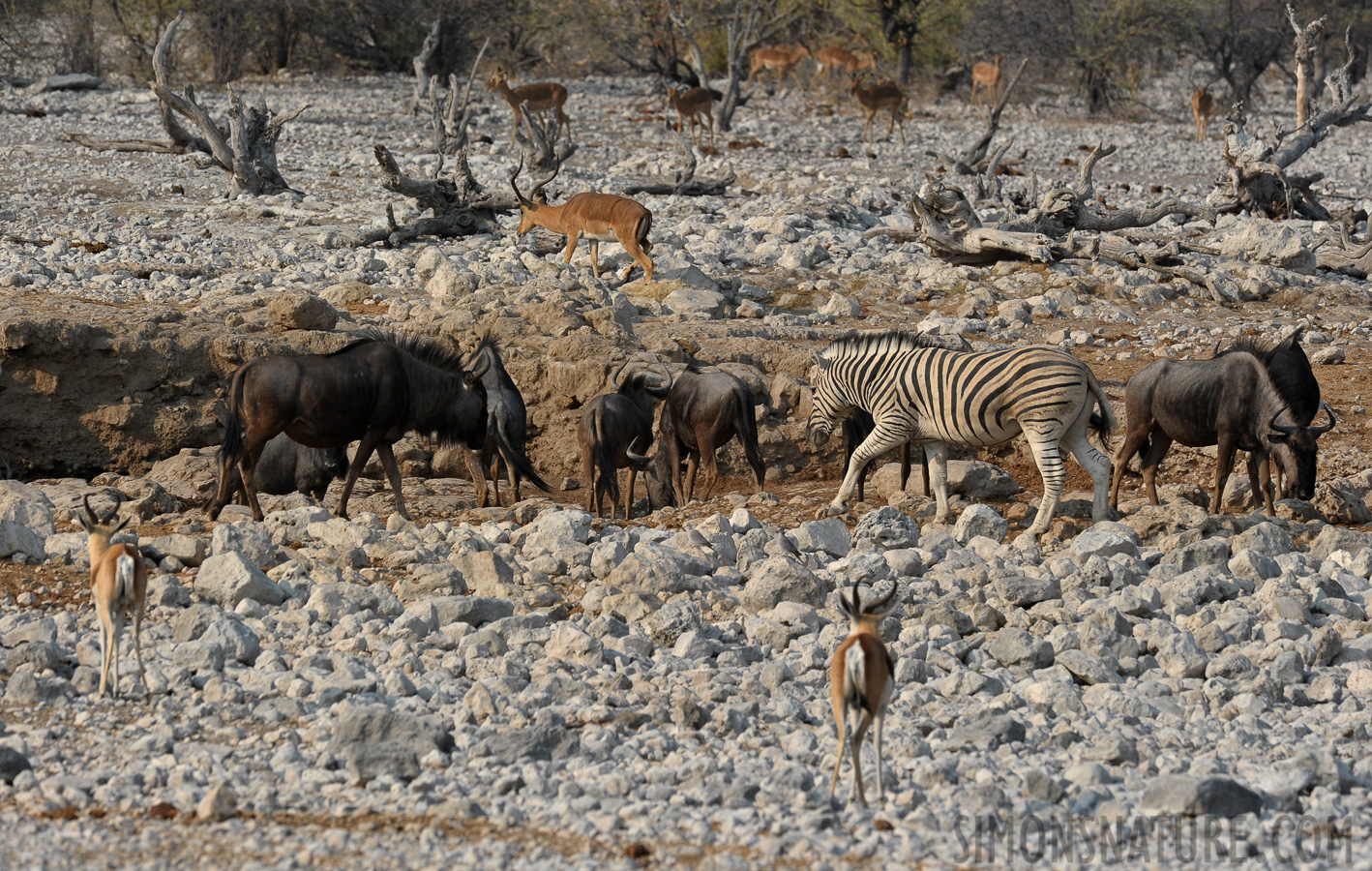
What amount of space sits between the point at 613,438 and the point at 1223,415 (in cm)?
416

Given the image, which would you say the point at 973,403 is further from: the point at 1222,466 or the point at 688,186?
the point at 688,186

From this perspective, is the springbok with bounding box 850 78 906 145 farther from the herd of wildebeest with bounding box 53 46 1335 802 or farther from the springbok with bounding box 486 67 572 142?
the herd of wildebeest with bounding box 53 46 1335 802

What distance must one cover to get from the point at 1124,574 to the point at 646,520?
3019 mm

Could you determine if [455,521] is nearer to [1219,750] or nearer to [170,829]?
[170,829]

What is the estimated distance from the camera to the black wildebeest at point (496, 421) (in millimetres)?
10391

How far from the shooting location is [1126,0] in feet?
105

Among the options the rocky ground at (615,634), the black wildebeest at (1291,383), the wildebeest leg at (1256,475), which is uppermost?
the black wildebeest at (1291,383)

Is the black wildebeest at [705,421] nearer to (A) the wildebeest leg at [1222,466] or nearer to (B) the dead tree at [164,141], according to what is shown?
(A) the wildebeest leg at [1222,466]

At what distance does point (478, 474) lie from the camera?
10430 millimetres

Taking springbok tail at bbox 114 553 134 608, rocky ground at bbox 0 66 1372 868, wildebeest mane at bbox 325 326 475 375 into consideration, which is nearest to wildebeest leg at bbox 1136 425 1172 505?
rocky ground at bbox 0 66 1372 868

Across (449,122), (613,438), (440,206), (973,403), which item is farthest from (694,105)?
(973,403)

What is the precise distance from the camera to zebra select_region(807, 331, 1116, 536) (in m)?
8.29

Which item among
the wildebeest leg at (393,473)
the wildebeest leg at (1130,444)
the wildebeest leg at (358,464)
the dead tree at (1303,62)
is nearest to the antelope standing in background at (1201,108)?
the dead tree at (1303,62)

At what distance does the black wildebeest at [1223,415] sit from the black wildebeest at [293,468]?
18.5ft
